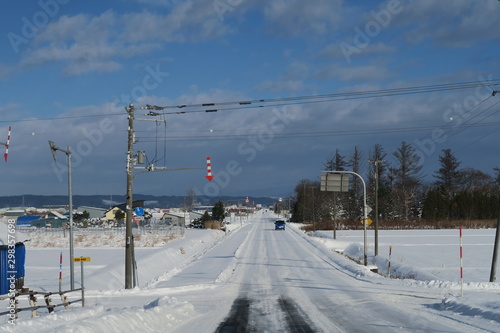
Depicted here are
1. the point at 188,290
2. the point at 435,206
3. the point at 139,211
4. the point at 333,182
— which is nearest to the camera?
the point at 188,290

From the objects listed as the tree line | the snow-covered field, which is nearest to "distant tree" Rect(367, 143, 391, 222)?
the tree line

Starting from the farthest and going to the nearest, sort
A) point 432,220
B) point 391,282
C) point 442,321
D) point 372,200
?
point 372,200
point 432,220
point 391,282
point 442,321

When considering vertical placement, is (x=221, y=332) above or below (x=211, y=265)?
above

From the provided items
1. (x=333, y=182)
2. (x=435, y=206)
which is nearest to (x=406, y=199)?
(x=435, y=206)

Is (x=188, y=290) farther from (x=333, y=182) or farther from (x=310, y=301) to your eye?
(x=333, y=182)

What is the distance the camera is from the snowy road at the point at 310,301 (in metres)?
12.1

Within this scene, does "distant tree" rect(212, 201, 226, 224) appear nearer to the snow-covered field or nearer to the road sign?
the snow-covered field

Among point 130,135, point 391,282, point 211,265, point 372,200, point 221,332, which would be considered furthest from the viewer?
point 372,200

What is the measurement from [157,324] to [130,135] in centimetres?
1360

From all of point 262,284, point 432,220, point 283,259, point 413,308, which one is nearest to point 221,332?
point 413,308

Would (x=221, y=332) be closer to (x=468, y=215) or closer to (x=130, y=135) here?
(x=130, y=135)

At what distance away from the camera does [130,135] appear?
24172 mm

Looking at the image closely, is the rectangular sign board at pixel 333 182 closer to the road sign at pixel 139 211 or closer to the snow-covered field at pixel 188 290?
the snow-covered field at pixel 188 290

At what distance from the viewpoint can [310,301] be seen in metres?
17.1
